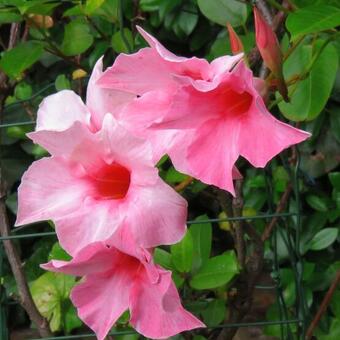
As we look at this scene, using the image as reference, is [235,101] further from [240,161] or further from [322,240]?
[322,240]

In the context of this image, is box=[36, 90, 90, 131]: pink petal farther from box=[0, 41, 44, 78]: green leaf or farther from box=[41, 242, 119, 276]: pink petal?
box=[0, 41, 44, 78]: green leaf

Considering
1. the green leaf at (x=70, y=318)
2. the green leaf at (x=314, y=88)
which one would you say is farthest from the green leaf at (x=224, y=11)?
the green leaf at (x=70, y=318)

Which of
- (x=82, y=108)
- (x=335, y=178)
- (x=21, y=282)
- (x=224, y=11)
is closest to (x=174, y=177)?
(x=224, y=11)

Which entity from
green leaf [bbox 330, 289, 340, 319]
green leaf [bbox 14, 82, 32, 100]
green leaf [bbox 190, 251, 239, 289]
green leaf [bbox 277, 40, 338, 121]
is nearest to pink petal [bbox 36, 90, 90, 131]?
green leaf [bbox 277, 40, 338, 121]

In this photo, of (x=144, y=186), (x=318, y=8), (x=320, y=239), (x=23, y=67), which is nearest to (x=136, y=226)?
(x=144, y=186)

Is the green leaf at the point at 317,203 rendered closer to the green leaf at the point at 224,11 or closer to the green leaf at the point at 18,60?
the green leaf at the point at 224,11

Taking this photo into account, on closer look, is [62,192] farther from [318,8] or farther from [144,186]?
[318,8]
